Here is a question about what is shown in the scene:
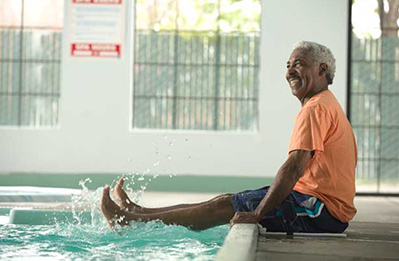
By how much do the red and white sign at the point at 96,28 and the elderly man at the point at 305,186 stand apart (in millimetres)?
5902

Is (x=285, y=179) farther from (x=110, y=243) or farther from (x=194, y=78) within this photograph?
(x=194, y=78)

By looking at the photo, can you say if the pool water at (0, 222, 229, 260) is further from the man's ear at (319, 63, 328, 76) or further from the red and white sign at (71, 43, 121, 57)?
the red and white sign at (71, 43, 121, 57)

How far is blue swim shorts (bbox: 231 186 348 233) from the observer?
412 centimetres

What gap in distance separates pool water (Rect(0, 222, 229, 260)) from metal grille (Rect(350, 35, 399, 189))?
18.9 ft

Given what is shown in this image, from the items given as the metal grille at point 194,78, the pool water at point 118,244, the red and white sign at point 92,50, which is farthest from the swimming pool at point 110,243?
the metal grille at point 194,78

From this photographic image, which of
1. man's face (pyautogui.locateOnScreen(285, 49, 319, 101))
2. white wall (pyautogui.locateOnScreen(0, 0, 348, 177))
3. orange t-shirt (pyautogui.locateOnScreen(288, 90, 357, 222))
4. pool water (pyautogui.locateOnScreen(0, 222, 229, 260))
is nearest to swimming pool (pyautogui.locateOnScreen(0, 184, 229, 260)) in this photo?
pool water (pyautogui.locateOnScreen(0, 222, 229, 260))

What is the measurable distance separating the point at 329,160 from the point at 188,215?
876mm

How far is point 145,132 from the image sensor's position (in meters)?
10.1

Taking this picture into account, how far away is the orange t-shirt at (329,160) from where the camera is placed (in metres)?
4.07

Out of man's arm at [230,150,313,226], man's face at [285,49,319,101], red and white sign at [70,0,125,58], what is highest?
red and white sign at [70,0,125,58]

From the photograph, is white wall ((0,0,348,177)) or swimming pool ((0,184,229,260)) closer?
swimming pool ((0,184,229,260))

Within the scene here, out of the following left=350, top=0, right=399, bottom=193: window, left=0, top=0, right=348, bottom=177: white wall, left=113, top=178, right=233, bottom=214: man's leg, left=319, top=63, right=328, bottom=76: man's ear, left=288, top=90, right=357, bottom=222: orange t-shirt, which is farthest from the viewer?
left=350, top=0, right=399, bottom=193: window

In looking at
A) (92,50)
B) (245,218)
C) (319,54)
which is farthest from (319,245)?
(92,50)

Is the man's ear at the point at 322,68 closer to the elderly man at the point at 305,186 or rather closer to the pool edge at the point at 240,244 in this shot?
the elderly man at the point at 305,186
